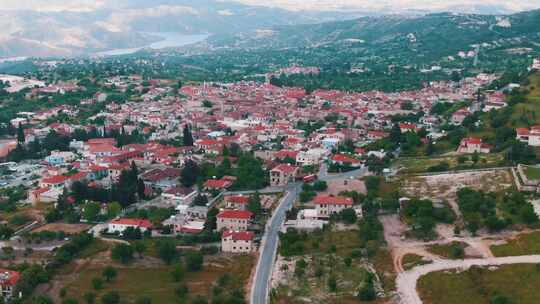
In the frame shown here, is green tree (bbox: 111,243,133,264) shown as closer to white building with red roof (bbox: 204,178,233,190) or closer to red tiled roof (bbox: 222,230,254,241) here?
red tiled roof (bbox: 222,230,254,241)

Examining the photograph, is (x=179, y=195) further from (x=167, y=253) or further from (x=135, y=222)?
(x=167, y=253)

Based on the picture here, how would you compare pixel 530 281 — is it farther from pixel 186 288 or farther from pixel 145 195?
pixel 145 195

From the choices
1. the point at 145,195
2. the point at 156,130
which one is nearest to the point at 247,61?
the point at 156,130

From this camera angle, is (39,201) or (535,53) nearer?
A: (39,201)

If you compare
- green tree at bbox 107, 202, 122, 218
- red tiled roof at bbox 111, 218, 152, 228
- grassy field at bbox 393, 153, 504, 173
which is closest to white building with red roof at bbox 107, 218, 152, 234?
red tiled roof at bbox 111, 218, 152, 228

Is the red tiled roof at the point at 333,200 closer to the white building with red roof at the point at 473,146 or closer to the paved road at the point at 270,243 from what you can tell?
the paved road at the point at 270,243

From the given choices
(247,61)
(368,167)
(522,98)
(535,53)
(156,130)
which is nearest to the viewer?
(368,167)
